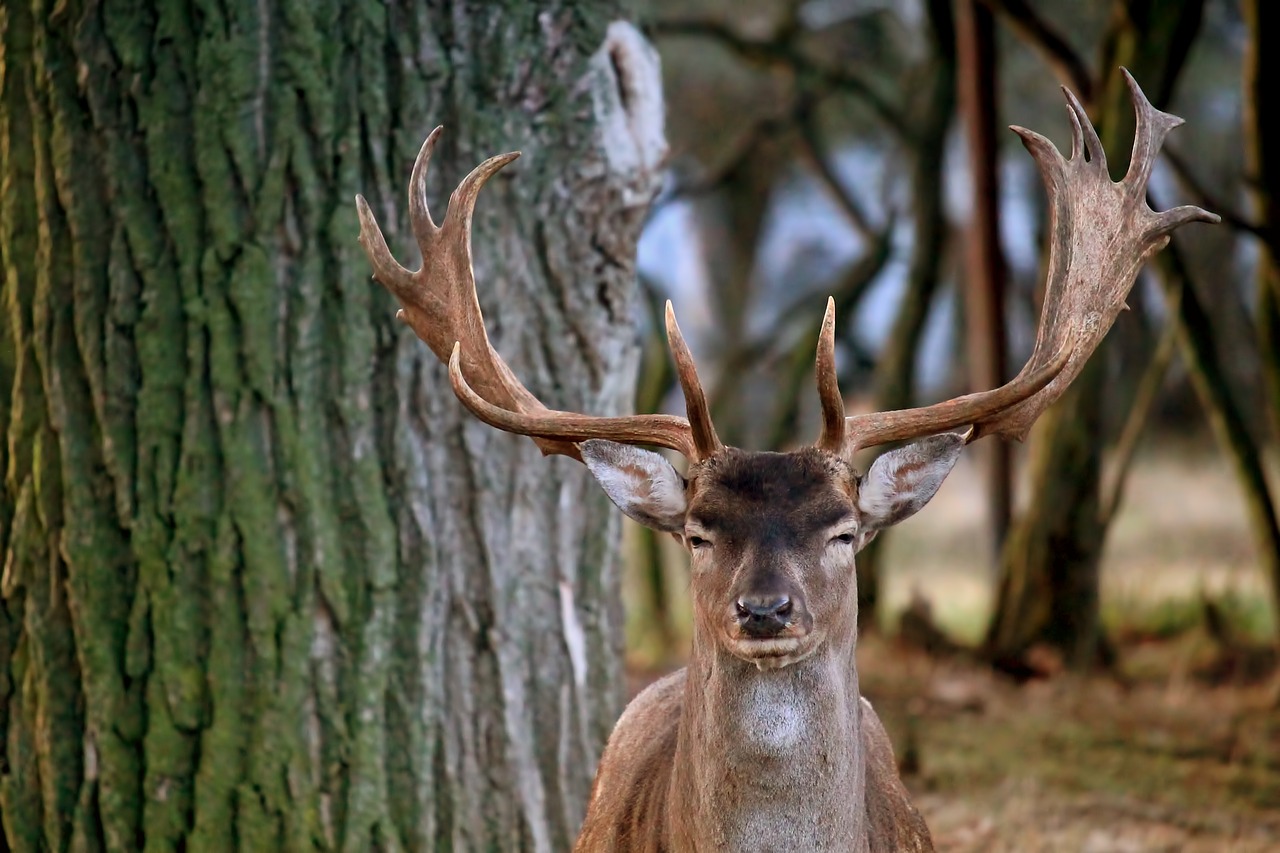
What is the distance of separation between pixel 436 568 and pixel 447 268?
0.86 meters

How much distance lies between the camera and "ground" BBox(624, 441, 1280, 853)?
5664 mm

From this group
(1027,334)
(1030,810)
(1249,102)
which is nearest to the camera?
(1030,810)

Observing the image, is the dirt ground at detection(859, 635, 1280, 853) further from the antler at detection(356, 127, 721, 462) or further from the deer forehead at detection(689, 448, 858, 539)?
the antler at detection(356, 127, 721, 462)

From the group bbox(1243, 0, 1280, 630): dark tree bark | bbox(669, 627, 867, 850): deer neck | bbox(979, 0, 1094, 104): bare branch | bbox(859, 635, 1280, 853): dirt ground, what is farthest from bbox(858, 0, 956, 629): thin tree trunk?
bbox(669, 627, 867, 850): deer neck

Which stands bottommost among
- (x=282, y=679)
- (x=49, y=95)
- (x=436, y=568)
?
(x=282, y=679)

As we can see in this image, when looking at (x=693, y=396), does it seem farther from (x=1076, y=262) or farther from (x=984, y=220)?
(x=984, y=220)

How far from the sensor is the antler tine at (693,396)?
3.47 meters

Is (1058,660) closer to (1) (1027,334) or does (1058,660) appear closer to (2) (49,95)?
(2) (49,95)

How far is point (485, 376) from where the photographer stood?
3951mm

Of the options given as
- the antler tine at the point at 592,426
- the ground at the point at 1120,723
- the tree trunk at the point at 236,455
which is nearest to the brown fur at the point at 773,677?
the antler tine at the point at 592,426

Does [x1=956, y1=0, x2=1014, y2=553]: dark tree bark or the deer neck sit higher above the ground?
[x1=956, y1=0, x2=1014, y2=553]: dark tree bark

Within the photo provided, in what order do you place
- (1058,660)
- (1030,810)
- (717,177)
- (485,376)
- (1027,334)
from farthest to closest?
(1027,334), (717,177), (1058,660), (1030,810), (485,376)

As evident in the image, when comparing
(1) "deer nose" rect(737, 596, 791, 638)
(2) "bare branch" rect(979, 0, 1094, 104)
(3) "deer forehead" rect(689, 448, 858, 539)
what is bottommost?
(1) "deer nose" rect(737, 596, 791, 638)

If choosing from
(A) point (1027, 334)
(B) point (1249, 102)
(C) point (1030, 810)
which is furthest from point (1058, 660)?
(A) point (1027, 334)
